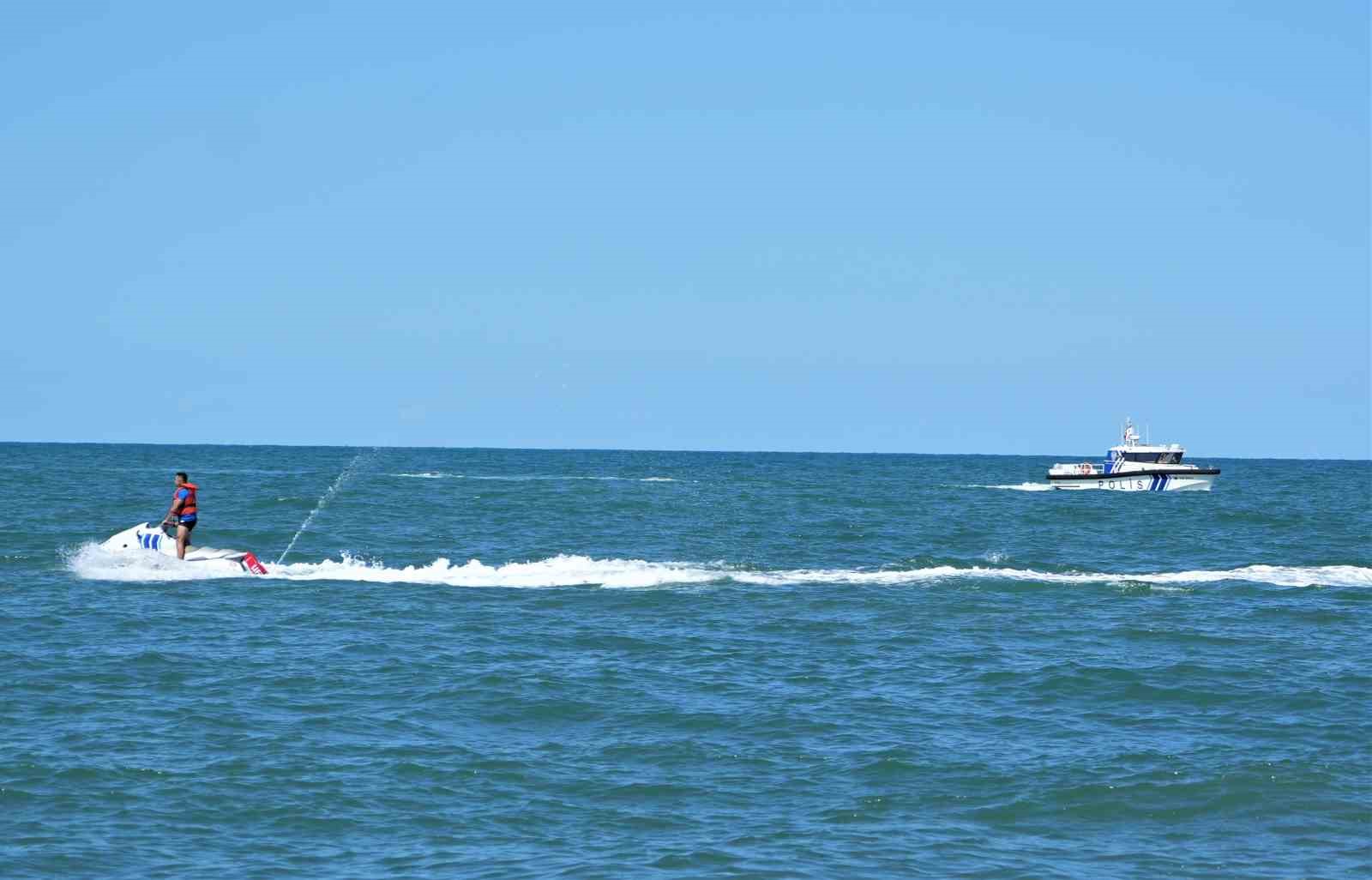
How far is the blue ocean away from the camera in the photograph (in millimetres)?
Result: 13281

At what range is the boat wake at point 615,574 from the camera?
31766 mm

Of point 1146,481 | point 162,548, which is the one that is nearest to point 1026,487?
point 1146,481

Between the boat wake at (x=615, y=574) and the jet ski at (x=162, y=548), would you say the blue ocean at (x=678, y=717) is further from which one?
the jet ski at (x=162, y=548)

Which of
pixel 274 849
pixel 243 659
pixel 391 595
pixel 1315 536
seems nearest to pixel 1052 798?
pixel 274 849

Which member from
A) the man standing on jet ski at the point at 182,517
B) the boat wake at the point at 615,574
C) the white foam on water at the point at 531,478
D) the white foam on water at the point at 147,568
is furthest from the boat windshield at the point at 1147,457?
the man standing on jet ski at the point at 182,517

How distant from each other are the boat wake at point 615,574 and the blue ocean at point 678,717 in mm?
157

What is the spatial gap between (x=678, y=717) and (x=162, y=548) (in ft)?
60.8

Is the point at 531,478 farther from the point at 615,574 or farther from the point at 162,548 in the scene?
the point at 615,574

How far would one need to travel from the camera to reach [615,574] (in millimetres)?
33156

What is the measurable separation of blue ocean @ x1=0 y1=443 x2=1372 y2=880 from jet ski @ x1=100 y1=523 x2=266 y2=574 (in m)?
0.29

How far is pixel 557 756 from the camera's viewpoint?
16.3 m

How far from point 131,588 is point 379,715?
1350 centimetres

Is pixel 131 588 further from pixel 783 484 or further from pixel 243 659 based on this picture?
pixel 783 484

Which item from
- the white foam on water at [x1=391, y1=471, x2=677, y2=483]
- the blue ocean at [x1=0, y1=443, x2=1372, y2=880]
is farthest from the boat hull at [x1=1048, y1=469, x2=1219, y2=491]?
the blue ocean at [x1=0, y1=443, x2=1372, y2=880]
